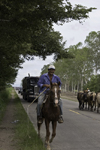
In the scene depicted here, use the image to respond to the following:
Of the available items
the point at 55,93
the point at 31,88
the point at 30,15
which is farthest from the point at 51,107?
the point at 31,88

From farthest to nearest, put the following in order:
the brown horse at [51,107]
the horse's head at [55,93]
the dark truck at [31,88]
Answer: the dark truck at [31,88] < the brown horse at [51,107] < the horse's head at [55,93]

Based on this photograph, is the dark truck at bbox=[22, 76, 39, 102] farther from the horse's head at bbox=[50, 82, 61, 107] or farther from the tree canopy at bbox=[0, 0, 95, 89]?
the horse's head at bbox=[50, 82, 61, 107]

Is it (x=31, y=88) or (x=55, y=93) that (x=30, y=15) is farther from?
(x=31, y=88)

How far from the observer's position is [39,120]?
25.5 feet

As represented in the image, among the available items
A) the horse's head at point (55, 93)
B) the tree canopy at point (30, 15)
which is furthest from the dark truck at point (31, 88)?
the horse's head at point (55, 93)

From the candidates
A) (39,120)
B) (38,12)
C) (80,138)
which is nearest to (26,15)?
(38,12)

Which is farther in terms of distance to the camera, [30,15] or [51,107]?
[30,15]

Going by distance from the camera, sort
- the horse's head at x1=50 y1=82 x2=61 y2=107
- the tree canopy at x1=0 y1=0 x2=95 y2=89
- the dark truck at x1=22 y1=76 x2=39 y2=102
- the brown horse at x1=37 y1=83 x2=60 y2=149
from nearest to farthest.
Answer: the horse's head at x1=50 y1=82 x2=61 y2=107 → the brown horse at x1=37 y1=83 x2=60 y2=149 → the tree canopy at x1=0 y1=0 x2=95 y2=89 → the dark truck at x1=22 y1=76 x2=39 y2=102

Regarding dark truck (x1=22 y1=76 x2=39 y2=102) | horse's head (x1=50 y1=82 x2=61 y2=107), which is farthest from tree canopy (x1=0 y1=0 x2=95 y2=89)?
dark truck (x1=22 y1=76 x2=39 y2=102)

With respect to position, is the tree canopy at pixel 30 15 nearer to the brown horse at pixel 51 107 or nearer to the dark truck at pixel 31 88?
the brown horse at pixel 51 107

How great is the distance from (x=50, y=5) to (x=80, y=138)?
5386 millimetres

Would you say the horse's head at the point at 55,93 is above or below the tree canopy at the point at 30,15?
below

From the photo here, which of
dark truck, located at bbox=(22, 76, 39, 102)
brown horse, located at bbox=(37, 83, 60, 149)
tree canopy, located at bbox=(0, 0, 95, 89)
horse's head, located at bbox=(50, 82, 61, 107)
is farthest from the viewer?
dark truck, located at bbox=(22, 76, 39, 102)

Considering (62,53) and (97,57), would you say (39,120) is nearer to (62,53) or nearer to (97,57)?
(62,53)
